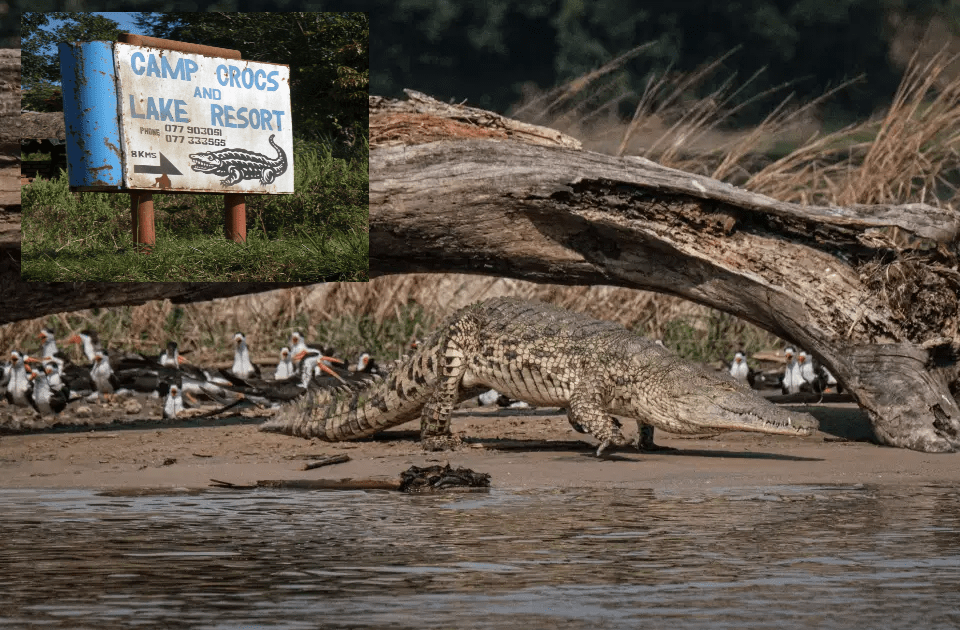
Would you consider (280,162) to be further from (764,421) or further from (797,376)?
(797,376)

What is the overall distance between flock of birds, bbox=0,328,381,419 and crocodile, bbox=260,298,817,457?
1314mm

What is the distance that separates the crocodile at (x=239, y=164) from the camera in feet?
28.6

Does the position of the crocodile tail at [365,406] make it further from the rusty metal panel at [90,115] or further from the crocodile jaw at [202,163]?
the rusty metal panel at [90,115]

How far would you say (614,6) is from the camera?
2888 cm

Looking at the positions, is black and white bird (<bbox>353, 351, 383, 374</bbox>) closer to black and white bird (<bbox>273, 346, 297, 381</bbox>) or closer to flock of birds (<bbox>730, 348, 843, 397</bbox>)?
black and white bird (<bbox>273, 346, 297, 381</bbox>)

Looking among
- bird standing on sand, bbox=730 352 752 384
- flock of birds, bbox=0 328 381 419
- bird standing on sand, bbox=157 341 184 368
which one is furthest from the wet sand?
bird standing on sand, bbox=157 341 184 368

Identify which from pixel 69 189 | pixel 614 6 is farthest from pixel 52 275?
pixel 614 6

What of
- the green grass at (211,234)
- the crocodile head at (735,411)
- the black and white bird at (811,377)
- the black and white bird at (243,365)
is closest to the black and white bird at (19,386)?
the black and white bird at (243,365)

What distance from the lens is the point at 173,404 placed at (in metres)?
10.4

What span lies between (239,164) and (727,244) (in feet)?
9.96

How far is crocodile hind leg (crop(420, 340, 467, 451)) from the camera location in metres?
8.51

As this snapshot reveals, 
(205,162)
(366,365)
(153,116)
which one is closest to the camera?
(153,116)

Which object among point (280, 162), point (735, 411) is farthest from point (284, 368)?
point (735, 411)

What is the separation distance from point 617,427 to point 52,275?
11.8 ft
